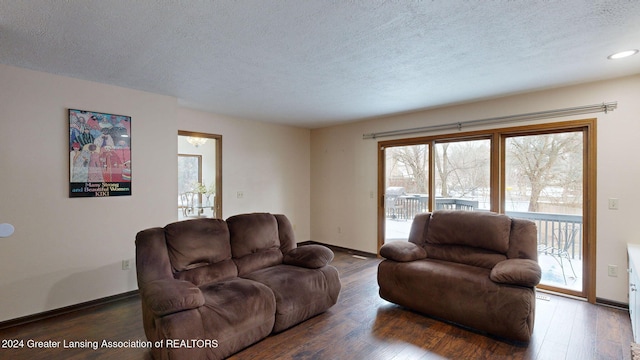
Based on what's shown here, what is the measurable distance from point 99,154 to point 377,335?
347cm

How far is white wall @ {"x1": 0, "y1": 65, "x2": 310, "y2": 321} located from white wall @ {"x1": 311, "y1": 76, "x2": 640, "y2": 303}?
117 inches

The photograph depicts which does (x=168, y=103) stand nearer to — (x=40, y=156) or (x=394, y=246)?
(x=40, y=156)

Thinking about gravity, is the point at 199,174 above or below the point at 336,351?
above

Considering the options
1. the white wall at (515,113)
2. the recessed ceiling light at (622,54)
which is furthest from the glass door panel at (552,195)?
the recessed ceiling light at (622,54)

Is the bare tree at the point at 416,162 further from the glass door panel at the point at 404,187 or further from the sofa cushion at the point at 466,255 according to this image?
the sofa cushion at the point at 466,255

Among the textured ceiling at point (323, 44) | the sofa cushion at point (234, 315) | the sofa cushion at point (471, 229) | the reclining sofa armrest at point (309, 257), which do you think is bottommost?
the sofa cushion at point (234, 315)

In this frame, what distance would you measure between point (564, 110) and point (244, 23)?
361cm

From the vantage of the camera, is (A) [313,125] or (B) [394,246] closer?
(B) [394,246]

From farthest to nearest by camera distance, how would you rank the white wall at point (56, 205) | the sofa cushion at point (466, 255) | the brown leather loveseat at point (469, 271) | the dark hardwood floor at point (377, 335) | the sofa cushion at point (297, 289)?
1. the sofa cushion at point (466, 255)
2. the white wall at point (56, 205)
3. the sofa cushion at point (297, 289)
4. the brown leather loveseat at point (469, 271)
5. the dark hardwood floor at point (377, 335)

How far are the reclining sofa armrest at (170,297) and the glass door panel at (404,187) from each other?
3634 mm

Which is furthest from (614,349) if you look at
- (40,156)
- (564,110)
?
(40,156)

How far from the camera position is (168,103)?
381 cm

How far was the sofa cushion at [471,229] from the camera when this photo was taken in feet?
10.1

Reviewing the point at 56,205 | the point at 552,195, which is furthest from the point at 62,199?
the point at 552,195
